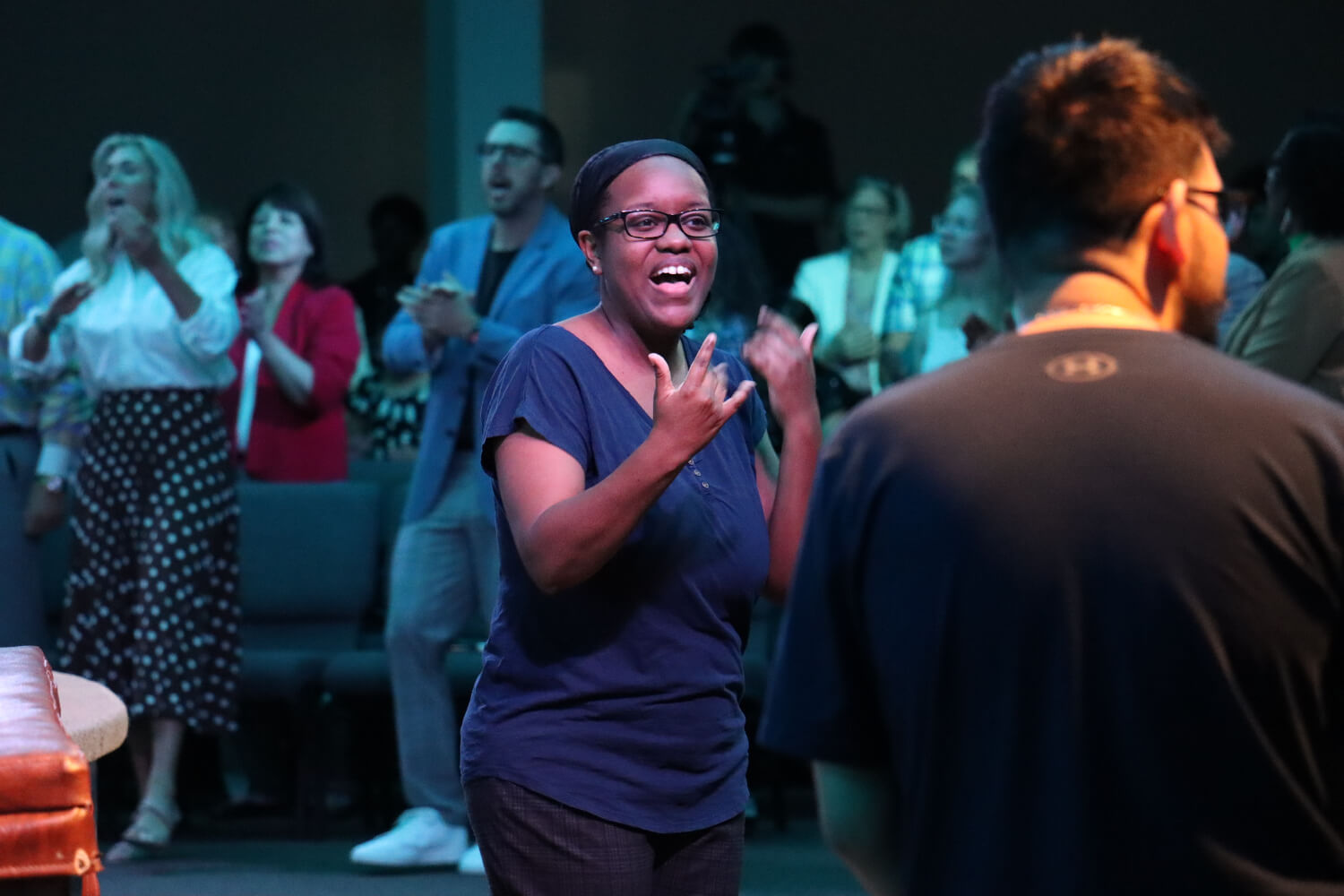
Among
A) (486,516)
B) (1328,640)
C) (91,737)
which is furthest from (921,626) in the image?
(486,516)

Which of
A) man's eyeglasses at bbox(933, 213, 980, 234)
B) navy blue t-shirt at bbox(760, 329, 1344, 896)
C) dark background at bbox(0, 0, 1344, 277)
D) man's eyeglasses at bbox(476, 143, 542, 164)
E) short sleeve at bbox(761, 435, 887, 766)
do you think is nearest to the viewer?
navy blue t-shirt at bbox(760, 329, 1344, 896)

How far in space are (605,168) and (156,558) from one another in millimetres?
2938

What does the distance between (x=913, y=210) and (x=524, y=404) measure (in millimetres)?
7599

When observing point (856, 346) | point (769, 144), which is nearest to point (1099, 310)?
point (856, 346)

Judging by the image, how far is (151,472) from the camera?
479 centimetres

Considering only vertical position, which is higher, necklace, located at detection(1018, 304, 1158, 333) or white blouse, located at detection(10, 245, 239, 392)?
necklace, located at detection(1018, 304, 1158, 333)

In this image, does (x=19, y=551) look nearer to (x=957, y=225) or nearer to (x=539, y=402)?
(x=957, y=225)

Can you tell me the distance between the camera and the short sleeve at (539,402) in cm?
202

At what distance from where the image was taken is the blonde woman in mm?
4789

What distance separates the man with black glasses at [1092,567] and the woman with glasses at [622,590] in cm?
55

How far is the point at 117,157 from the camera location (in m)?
4.86

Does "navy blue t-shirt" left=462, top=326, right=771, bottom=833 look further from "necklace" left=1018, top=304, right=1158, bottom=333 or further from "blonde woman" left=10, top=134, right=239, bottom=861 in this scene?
"blonde woman" left=10, top=134, right=239, bottom=861

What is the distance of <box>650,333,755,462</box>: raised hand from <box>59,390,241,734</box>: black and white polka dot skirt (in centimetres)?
310

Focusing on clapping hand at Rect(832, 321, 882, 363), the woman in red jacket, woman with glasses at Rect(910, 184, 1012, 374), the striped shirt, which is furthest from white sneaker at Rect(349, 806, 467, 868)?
clapping hand at Rect(832, 321, 882, 363)
